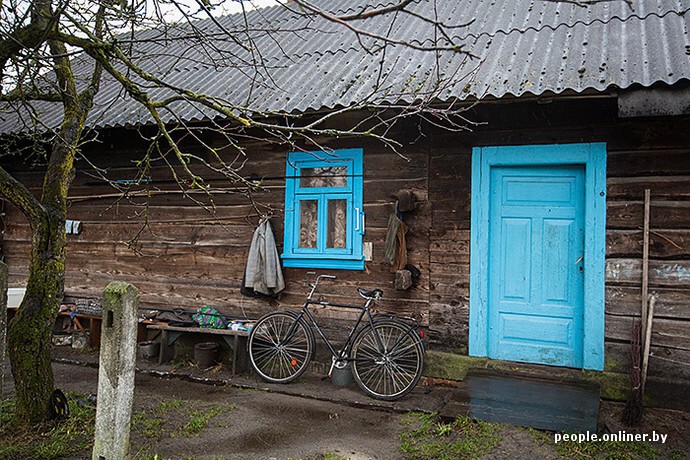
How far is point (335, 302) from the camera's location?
273 inches

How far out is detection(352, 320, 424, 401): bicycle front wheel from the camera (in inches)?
232

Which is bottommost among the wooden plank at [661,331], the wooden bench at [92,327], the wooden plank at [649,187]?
the wooden bench at [92,327]

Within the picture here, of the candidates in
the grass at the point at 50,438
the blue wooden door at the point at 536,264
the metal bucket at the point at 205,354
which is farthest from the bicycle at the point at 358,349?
the grass at the point at 50,438

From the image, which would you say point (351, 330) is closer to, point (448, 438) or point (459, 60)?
point (448, 438)

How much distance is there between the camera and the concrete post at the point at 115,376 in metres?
A: 3.48

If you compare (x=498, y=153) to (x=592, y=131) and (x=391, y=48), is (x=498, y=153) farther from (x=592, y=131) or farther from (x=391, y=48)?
(x=391, y=48)

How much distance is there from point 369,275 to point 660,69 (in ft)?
Result: 12.1

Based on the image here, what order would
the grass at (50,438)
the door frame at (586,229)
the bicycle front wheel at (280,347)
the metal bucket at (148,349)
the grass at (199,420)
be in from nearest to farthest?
the grass at (50,438) → the grass at (199,420) → the door frame at (586,229) → the bicycle front wheel at (280,347) → the metal bucket at (148,349)

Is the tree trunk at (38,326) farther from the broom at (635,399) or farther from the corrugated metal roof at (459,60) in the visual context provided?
the broom at (635,399)

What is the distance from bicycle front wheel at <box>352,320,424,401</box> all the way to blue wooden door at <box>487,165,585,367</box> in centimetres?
89

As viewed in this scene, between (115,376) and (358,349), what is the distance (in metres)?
3.16

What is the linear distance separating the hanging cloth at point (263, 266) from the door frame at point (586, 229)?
241 cm

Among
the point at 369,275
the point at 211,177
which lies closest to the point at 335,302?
the point at 369,275

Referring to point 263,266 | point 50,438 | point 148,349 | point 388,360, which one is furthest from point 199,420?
point 148,349
